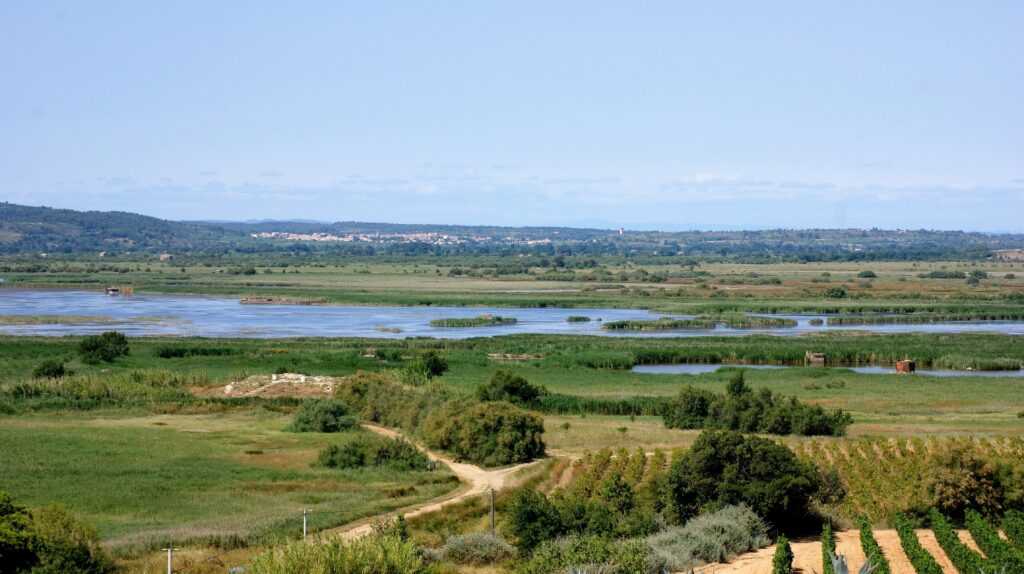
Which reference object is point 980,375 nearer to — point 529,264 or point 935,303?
point 935,303

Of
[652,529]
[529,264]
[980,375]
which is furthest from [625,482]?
[529,264]

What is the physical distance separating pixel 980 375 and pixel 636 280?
256 feet

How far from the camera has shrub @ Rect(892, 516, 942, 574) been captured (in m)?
17.2

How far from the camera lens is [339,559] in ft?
45.9

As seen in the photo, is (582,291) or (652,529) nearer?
(652,529)

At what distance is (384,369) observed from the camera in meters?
48.0

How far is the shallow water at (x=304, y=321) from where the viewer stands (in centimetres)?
6762

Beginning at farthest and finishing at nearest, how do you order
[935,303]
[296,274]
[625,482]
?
[296,274], [935,303], [625,482]

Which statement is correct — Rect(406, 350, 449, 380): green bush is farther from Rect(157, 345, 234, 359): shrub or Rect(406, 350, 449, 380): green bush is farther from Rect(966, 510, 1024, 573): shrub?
Rect(966, 510, 1024, 573): shrub

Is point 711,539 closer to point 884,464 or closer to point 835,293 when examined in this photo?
point 884,464

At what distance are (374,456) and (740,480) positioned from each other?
Answer: 1037 cm

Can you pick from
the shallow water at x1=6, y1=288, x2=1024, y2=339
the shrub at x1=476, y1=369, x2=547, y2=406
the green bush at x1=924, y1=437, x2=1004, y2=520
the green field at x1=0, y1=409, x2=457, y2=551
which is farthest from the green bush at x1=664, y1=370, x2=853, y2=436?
the shallow water at x1=6, y1=288, x2=1024, y2=339

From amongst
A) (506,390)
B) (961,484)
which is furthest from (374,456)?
(961,484)

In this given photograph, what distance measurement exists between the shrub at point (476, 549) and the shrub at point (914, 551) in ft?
22.0
